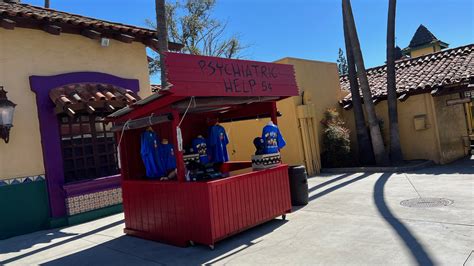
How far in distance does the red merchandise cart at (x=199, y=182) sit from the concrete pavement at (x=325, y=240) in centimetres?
27

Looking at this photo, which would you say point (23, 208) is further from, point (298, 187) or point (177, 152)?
point (298, 187)

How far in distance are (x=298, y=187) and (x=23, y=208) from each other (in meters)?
5.70

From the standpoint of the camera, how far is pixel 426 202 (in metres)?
7.24

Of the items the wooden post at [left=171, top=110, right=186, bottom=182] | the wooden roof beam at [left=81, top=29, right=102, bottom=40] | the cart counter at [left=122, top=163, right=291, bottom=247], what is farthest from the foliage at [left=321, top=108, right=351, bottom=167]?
the wooden post at [left=171, top=110, right=186, bottom=182]

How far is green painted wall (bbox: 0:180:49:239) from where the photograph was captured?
7.79 m

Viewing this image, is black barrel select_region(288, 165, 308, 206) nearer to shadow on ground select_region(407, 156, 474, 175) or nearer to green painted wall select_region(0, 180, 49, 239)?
shadow on ground select_region(407, 156, 474, 175)

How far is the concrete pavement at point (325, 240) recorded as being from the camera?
4.86 metres

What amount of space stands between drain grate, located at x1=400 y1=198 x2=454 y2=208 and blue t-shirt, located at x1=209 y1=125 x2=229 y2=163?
3.68 meters

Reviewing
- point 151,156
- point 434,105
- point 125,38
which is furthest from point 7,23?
point 434,105

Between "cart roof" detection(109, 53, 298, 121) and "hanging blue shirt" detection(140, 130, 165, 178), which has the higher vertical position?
"cart roof" detection(109, 53, 298, 121)

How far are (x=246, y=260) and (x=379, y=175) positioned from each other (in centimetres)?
719

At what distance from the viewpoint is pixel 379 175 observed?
11156mm

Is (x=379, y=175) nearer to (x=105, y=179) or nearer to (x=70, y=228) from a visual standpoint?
(x=105, y=179)

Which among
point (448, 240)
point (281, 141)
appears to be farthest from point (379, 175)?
point (448, 240)
